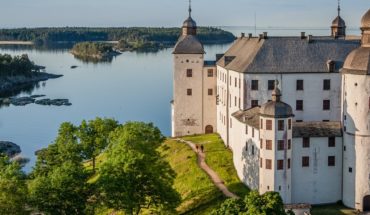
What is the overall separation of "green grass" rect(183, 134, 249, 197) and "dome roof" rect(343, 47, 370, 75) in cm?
1256

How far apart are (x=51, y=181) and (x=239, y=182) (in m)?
16.7

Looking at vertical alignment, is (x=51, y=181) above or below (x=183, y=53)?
below

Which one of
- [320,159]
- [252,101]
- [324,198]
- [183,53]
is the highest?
[183,53]

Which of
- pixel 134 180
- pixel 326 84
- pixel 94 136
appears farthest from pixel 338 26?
pixel 134 180

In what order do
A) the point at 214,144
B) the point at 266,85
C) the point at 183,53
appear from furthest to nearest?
the point at 183,53 < the point at 214,144 < the point at 266,85

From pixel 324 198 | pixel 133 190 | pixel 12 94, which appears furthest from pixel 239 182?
pixel 12 94

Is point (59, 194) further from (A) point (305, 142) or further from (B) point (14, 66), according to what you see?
(B) point (14, 66)

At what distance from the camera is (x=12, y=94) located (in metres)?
146

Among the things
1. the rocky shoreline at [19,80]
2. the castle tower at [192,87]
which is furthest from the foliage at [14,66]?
the castle tower at [192,87]

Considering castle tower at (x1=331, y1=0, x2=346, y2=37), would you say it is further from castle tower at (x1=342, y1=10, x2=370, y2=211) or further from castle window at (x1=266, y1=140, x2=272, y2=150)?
castle window at (x1=266, y1=140, x2=272, y2=150)

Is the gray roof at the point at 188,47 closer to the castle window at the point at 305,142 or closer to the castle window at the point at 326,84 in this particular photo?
the castle window at the point at 326,84

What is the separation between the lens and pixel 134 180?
44.2 m

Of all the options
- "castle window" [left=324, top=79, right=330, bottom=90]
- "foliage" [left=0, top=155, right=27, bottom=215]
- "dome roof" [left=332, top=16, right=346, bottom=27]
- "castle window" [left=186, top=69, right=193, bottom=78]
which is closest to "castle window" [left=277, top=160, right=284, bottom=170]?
"castle window" [left=324, top=79, right=330, bottom=90]

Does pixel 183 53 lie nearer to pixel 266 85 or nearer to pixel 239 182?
pixel 266 85
